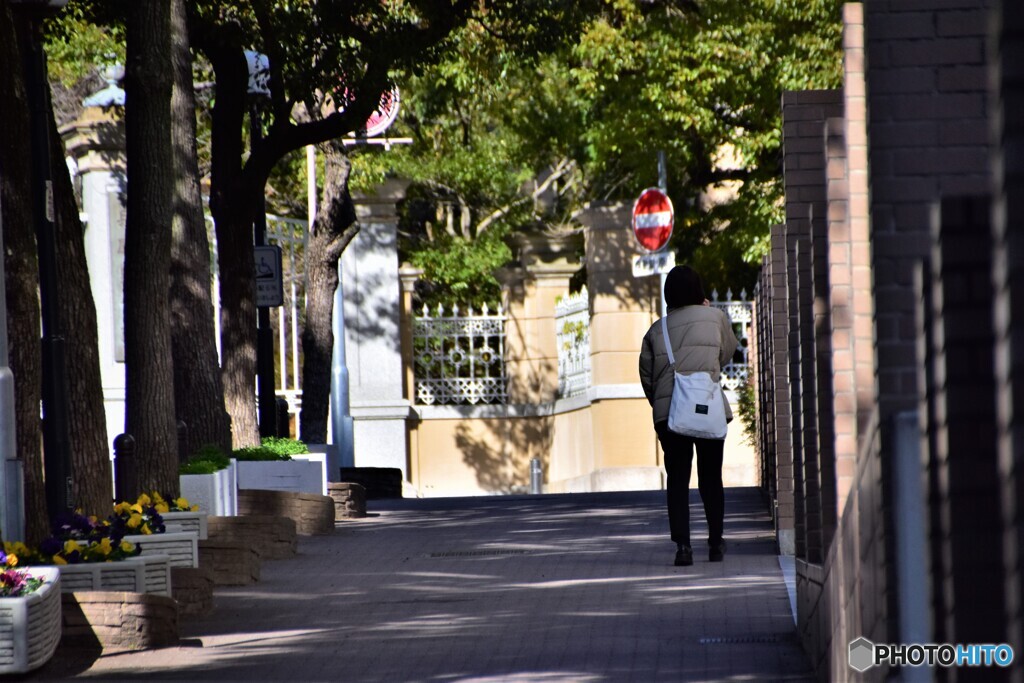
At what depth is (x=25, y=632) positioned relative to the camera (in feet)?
24.5

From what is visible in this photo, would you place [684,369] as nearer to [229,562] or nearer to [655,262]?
[229,562]

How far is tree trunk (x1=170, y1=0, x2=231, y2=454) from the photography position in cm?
1462

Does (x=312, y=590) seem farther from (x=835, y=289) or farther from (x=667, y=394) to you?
(x=835, y=289)

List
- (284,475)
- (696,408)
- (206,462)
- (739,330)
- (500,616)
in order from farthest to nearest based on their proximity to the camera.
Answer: (739,330)
(284,475)
(206,462)
(696,408)
(500,616)

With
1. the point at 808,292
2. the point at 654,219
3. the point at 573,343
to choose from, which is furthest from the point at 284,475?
the point at 573,343

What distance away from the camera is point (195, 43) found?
17.4 meters

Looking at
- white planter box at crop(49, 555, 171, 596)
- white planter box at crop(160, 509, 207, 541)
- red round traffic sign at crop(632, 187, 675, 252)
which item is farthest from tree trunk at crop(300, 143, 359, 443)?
white planter box at crop(49, 555, 171, 596)

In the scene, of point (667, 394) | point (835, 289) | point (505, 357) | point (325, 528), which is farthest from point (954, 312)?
point (505, 357)

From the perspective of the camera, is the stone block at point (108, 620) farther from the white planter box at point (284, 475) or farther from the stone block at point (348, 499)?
the stone block at point (348, 499)

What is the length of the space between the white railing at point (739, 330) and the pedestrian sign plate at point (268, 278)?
6652mm

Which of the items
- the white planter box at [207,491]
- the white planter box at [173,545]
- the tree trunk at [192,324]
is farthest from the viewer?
the tree trunk at [192,324]

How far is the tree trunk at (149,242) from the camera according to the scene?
11672 millimetres

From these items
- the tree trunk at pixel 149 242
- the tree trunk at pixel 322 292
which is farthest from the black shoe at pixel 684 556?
the tree trunk at pixel 322 292

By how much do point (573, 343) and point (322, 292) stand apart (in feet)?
21.4
